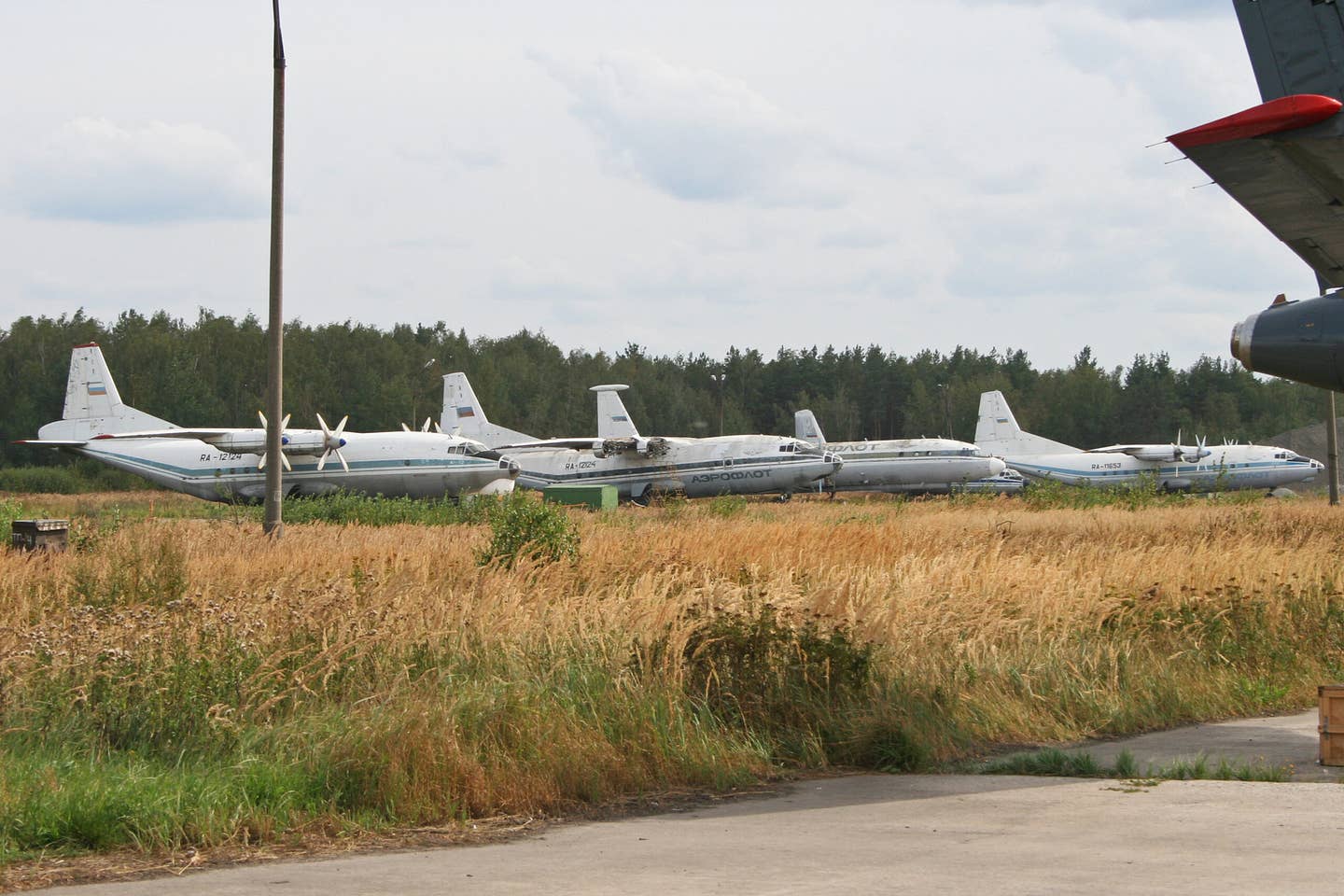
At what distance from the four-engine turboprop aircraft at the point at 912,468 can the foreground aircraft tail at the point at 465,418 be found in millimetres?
14665

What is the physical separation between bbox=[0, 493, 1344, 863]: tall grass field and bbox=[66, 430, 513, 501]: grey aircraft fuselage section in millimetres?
28082

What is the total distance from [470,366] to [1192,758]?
343 feet

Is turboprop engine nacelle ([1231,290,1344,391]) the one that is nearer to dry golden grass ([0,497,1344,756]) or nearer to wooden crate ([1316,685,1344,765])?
dry golden grass ([0,497,1344,756])

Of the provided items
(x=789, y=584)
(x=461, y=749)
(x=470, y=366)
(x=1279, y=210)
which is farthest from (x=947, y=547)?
(x=470, y=366)

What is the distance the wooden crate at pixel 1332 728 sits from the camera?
781 cm

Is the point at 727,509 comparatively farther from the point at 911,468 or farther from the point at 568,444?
the point at 911,468

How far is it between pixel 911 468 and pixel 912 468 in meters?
0.05

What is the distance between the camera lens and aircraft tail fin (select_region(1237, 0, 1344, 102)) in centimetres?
991

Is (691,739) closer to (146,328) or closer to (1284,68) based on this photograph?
(1284,68)

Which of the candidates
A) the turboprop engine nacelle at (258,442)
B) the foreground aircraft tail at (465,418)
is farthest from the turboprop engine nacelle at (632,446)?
the turboprop engine nacelle at (258,442)

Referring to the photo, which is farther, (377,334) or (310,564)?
(377,334)

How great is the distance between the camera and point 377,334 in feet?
363

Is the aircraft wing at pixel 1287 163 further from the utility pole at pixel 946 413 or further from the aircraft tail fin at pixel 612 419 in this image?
the utility pole at pixel 946 413

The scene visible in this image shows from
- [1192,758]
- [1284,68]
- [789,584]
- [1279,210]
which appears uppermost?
[1284,68]
